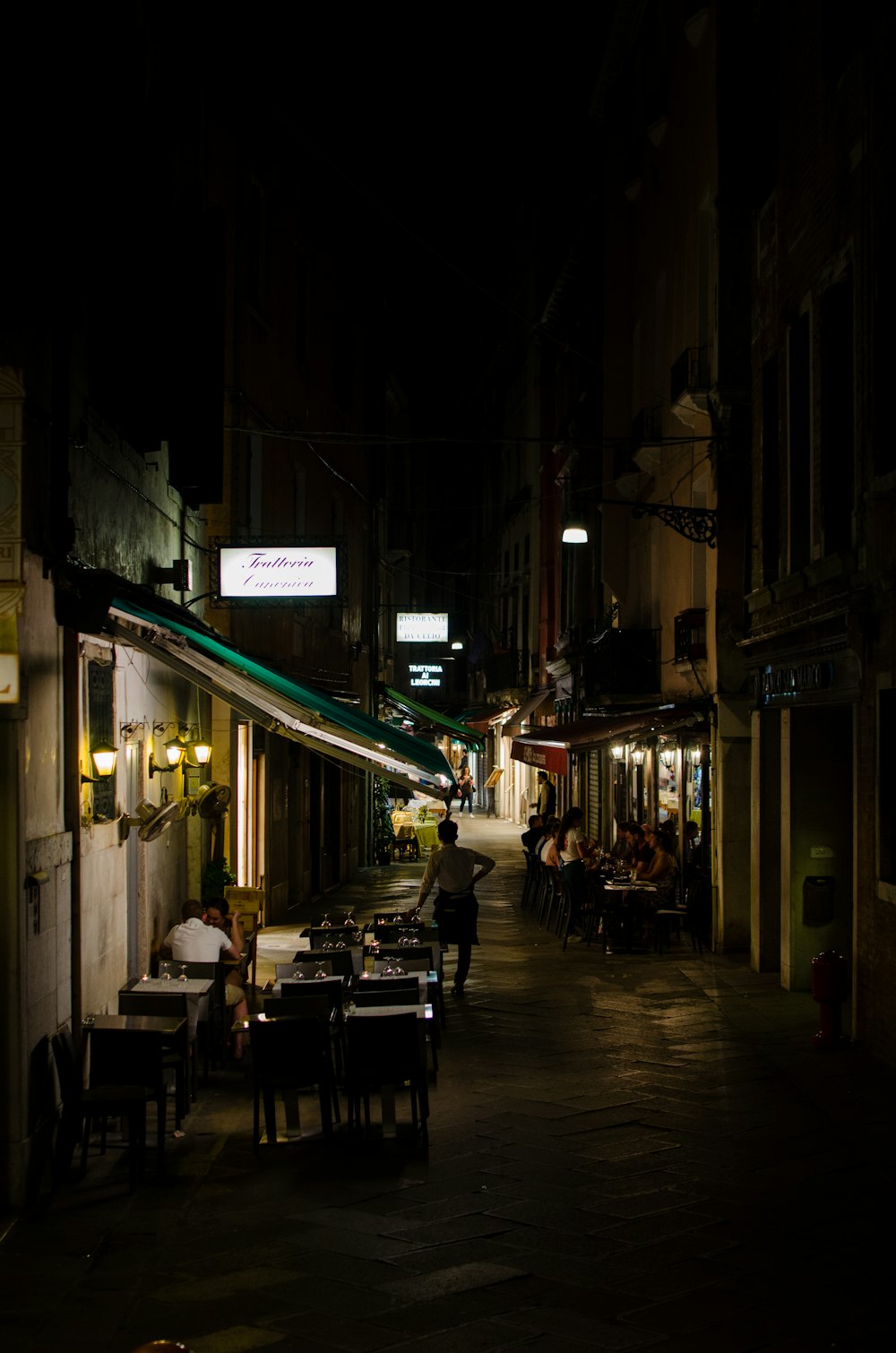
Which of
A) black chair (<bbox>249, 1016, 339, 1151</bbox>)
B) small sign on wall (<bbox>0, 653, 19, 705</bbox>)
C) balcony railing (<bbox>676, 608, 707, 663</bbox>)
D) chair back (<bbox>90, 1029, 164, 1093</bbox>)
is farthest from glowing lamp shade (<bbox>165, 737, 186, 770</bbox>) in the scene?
balcony railing (<bbox>676, 608, 707, 663</bbox>)

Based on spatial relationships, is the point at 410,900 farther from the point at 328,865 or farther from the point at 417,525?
the point at 417,525

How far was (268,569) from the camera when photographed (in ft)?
56.7

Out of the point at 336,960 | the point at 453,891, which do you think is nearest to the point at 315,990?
the point at 336,960

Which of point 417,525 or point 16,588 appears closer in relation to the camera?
point 16,588

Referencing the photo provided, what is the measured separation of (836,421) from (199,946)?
8.02 meters

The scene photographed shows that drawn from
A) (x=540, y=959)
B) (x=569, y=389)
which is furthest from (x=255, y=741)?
(x=569, y=389)

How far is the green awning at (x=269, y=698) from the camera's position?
11727 mm

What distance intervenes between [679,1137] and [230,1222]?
3.40 m

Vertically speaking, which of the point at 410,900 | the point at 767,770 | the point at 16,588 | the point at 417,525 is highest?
the point at 417,525

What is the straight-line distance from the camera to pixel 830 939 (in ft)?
50.5

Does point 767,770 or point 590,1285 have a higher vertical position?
point 767,770

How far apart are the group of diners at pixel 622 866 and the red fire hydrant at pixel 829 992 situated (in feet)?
20.8

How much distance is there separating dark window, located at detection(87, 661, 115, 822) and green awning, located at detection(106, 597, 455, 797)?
0.37 m

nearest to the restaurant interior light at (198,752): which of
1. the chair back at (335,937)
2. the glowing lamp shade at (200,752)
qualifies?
the glowing lamp shade at (200,752)
